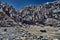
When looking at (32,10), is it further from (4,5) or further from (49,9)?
(4,5)

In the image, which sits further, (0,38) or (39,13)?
(39,13)

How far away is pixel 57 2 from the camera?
1774 inches

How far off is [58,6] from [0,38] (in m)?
27.4

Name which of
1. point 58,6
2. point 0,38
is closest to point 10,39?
point 0,38

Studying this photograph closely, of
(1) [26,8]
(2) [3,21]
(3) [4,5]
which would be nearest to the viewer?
(2) [3,21]

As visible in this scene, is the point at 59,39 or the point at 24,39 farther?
the point at 24,39

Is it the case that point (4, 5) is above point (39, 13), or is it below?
above

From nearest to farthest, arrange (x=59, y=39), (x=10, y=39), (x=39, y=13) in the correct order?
(x=59, y=39)
(x=10, y=39)
(x=39, y=13)

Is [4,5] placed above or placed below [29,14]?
above

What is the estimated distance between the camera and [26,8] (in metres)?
52.7

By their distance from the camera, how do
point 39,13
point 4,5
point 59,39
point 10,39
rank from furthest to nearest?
1. point 39,13
2. point 4,5
3. point 10,39
4. point 59,39

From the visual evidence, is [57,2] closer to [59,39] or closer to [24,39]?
[24,39]

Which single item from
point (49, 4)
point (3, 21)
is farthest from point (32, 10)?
point (3, 21)

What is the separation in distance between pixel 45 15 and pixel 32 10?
5.37 m
